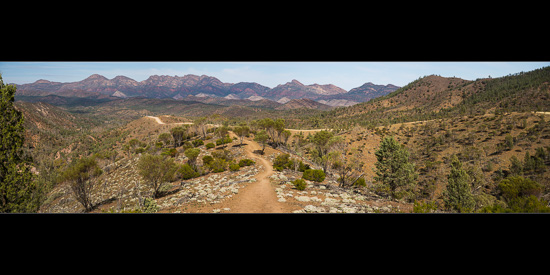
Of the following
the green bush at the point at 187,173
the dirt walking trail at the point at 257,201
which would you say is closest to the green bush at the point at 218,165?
the green bush at the point at 187,173

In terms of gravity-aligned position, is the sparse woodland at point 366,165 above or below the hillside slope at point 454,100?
below

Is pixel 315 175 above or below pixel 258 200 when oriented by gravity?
above

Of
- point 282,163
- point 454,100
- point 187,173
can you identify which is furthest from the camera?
point 454,100

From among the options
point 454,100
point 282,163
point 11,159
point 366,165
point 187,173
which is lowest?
point 366,165

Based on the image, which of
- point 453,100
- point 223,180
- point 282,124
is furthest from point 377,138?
point 453,100

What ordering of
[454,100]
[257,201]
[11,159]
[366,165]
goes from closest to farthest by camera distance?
1. [11,159]
2. [257,201]
3. [366,165]
4. [454,100]

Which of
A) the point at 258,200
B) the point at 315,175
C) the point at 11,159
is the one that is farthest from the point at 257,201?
the point at 11,159

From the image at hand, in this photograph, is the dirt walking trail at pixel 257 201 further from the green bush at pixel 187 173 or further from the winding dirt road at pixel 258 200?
the green bush at pixel 187 173

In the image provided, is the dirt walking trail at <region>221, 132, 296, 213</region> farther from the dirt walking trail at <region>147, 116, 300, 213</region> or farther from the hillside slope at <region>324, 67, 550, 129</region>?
the hillside slope at <region>324, 67, 550, 129</region>

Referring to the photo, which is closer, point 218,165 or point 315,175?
point 315,175

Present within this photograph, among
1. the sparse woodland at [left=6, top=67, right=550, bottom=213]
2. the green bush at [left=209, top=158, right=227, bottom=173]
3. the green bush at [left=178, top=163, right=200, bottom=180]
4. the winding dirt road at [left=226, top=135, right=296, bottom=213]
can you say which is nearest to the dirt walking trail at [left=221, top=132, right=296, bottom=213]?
the winding dirt road at [left=226, top=135, right=296, bottom=213]

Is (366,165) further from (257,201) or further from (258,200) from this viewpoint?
(257,201)
